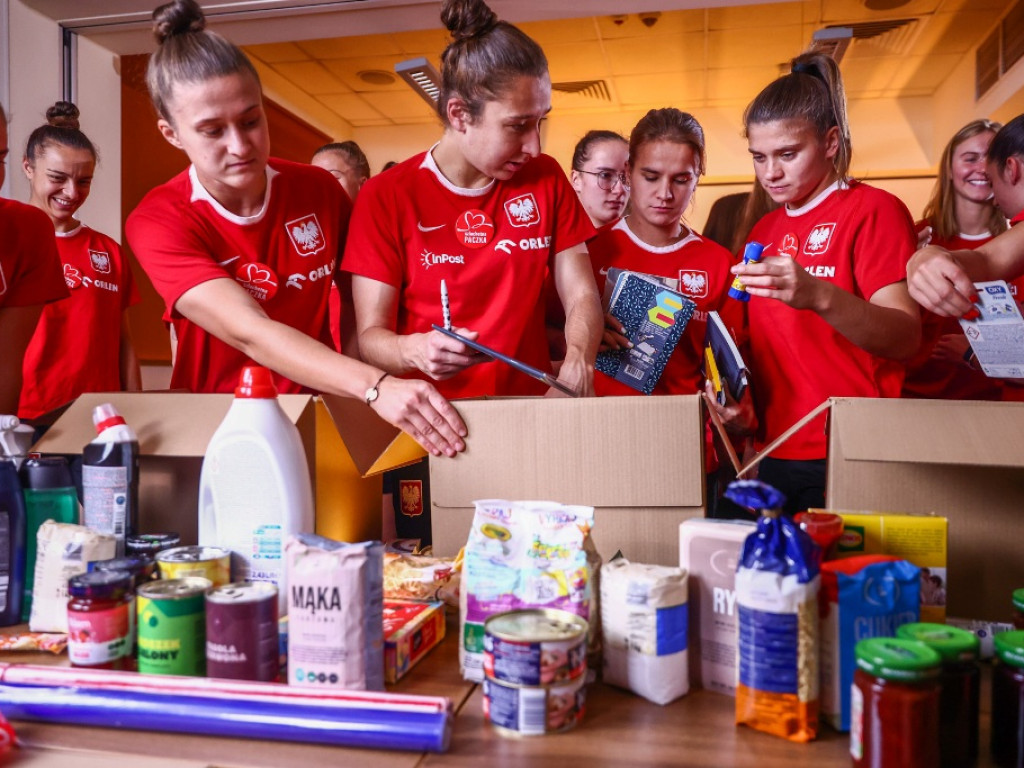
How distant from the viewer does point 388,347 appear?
1616 mm

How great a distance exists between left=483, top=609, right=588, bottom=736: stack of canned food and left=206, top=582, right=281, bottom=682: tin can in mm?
242

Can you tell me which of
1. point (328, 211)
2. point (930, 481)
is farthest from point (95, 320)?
point (930, 481)

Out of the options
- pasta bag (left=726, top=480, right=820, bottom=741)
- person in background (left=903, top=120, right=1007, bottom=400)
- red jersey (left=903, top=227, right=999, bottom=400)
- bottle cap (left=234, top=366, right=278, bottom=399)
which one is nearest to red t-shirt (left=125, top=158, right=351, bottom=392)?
bottle cap (left=234, top=366, right=278, bottom=399)

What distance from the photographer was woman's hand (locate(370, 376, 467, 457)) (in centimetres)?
122

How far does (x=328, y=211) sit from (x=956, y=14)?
17.6 feet

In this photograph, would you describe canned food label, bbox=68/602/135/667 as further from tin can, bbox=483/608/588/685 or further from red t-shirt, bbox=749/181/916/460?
red t-shirt, bbox=749/181/916/460

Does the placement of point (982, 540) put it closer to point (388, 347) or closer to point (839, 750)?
point (839, 750)

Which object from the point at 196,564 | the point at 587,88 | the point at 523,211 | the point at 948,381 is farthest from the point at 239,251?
the point at 587,88

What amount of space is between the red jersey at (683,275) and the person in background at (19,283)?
1.41m

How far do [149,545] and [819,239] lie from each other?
1.53 metres

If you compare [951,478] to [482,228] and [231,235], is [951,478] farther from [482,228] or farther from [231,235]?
[231,235]

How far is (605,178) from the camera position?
281cm

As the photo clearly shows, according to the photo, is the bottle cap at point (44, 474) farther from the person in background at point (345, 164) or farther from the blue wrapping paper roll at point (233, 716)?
the person in background at point (345, 164)

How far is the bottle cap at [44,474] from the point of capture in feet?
3.79
